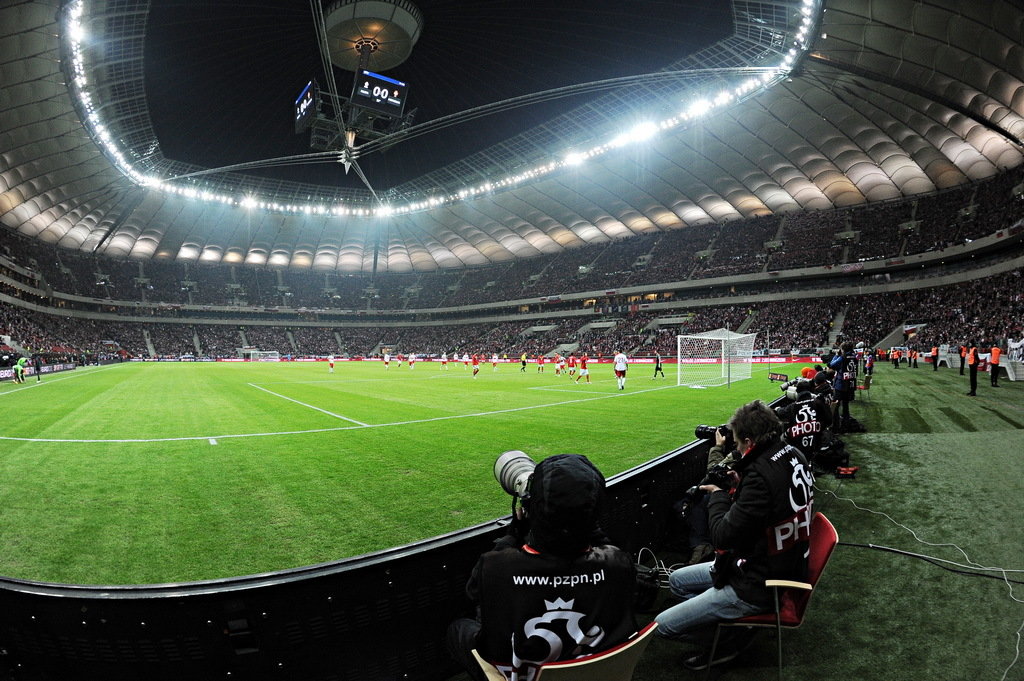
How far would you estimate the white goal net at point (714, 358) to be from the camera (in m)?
25.2

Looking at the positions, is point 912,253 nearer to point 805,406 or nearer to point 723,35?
point 723,35

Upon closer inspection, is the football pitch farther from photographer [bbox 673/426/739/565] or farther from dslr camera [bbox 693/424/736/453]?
dslr camera [bbox 693/424/736/453]

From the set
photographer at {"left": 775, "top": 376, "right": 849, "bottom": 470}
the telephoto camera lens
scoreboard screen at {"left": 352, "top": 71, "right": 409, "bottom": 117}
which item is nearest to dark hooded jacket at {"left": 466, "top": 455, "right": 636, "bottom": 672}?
the telephoto camera lens

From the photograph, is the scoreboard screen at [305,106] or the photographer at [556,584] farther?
the scoreboard screen at [305,106]

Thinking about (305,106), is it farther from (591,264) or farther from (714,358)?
(591,264)

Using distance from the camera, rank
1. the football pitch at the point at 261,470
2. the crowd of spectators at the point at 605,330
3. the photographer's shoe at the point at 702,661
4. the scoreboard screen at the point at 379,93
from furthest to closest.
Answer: the crowd of spectators at the point at 605,330, the scoreboard screen at the point at 379,93, the football pitch at the point at 261,470, the photographer's shoe at the point at 702,661

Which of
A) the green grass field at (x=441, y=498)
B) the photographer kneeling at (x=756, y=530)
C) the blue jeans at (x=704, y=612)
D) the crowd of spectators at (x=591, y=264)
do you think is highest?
the crowd of spectators at (x=591, y=264)

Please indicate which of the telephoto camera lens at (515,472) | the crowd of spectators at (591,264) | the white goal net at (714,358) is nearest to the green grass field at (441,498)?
the telephoto camera lens at (515,472)

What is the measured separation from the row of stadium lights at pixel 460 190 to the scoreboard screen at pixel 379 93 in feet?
50.2

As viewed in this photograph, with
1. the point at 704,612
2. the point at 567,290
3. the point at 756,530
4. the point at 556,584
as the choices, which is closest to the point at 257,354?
the point at 567,290

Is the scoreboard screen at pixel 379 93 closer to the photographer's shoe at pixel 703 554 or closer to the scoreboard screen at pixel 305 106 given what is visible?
the scoreboard screen at pixel 305 106

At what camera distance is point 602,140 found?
48.8 metres

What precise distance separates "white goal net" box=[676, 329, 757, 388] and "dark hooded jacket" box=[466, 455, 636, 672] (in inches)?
861

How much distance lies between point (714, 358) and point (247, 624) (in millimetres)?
43520
